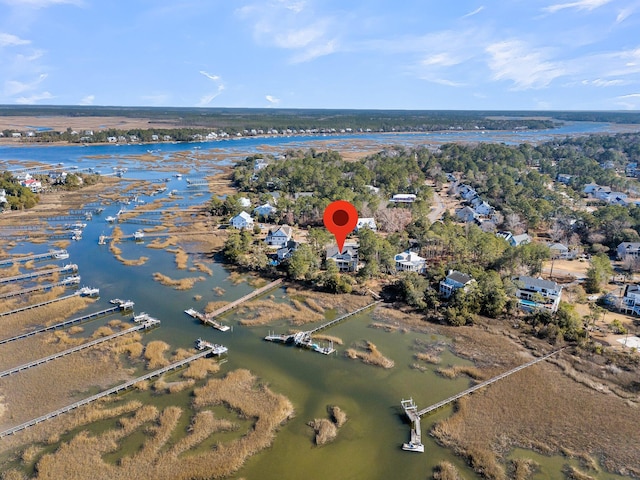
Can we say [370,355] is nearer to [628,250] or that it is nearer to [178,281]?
[178,281]

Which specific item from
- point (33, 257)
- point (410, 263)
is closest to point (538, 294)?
point (410, 263)

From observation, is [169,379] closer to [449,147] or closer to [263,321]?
[263,321]

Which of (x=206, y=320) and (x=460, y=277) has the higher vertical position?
(x=460, y=277)

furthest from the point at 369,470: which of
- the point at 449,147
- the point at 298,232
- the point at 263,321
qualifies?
the point at 449,147

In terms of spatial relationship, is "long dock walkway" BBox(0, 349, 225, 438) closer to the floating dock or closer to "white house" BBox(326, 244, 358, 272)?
the floating dock

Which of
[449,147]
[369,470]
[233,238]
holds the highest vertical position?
[449,147]

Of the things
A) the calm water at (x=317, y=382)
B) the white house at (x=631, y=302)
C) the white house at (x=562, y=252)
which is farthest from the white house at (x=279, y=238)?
the white house at (x=631, y=302)
